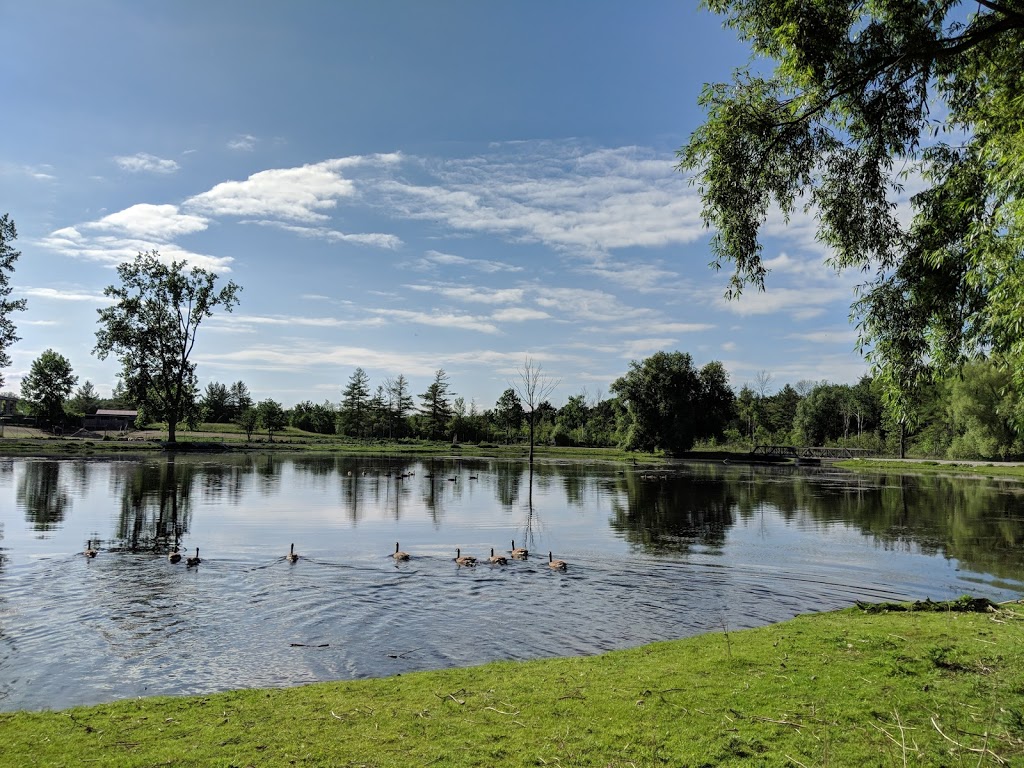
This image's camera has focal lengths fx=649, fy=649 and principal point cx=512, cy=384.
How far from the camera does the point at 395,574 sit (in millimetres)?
17672

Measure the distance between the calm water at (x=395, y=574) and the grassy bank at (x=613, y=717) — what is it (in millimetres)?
1778

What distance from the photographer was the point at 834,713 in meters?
6.99

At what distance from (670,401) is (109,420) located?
105 metres

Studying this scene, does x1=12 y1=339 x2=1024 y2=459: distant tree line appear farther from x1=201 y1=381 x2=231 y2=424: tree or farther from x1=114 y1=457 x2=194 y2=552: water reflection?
x1=114 y1=457 x2=194 y2=552: water reflection

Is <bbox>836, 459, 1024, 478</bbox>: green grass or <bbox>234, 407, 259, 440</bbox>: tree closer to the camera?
<bbox>836, 459, 1024, 478</bbox>: green grass

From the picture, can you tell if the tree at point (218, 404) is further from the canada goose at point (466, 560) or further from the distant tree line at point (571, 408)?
the canada goose at point (466, 560)

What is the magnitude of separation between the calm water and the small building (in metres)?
93.3

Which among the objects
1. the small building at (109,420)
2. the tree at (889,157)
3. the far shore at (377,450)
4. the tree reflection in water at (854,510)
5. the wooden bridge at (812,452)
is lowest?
the tree reflection in water at (854,510)

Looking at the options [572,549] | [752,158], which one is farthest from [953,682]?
[572,549]

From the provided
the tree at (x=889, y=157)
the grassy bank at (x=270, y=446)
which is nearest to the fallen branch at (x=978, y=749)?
the tree at (x=889, y=157)

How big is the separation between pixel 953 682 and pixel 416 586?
37.7 feet

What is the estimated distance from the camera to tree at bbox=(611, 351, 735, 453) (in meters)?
96.4

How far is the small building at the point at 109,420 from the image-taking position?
12088cm

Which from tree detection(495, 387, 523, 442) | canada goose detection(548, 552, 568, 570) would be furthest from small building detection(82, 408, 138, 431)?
canada goose detection(548, 552, 568, 570)
